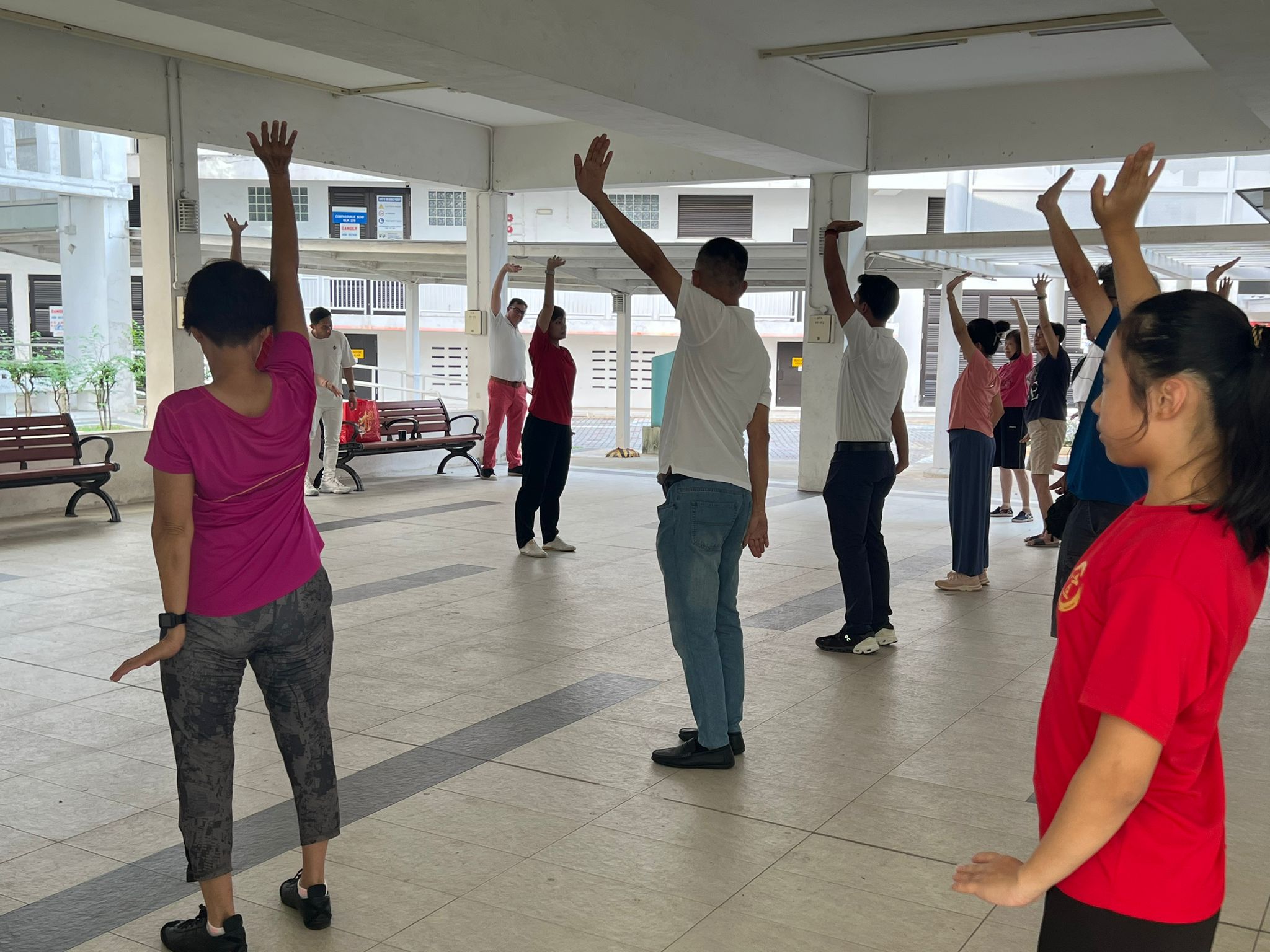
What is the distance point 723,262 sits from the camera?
394cm

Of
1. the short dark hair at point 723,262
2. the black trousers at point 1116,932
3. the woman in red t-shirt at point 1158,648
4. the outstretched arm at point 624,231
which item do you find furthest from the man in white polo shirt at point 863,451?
the black trousers at point 1116,932

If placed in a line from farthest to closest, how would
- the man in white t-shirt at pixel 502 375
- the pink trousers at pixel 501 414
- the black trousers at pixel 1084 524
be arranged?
the pink trousers at pixel 501 414 → the man in white t-shirt at pixel 502 375 → the black trousers at pixel 1084 524

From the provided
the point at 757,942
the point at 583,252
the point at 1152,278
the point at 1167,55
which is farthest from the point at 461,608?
the point at 583,252

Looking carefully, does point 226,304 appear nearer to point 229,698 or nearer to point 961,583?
point 229,698

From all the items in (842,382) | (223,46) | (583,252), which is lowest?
(842,382)

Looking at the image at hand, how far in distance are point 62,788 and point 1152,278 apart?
143 inches

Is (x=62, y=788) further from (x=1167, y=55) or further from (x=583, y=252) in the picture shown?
(x=583, y=252)

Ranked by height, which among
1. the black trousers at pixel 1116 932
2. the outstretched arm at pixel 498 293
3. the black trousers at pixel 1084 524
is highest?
the outstretched arm at pixel 498 293

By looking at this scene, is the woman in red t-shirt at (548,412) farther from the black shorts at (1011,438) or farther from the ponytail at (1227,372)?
the ponytail at (1227,372)

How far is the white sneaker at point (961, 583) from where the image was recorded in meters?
7.27

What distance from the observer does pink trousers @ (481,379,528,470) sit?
42.5 ft

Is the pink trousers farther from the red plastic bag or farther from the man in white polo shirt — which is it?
the man in white polo shirt

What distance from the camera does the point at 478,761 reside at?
4.13 m

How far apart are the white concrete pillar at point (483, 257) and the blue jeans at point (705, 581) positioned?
404 inches
